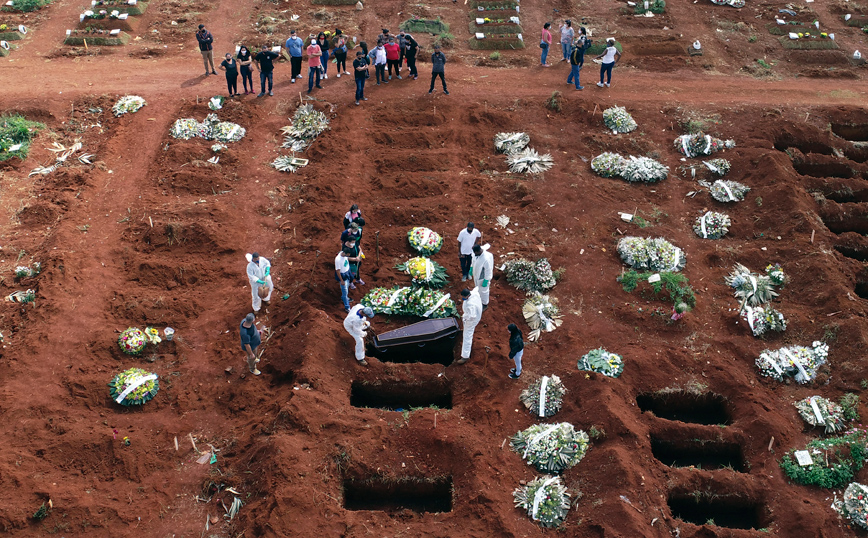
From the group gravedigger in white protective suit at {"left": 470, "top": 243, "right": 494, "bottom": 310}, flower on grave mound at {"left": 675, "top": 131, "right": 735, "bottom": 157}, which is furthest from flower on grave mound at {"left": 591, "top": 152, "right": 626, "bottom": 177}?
gravedigger in white protective suit at {"left": 470, "top": 243, "right": 494, "bottom": 310}

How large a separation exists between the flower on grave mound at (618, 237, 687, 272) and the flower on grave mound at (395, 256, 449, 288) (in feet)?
14.0

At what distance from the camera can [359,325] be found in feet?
41.0

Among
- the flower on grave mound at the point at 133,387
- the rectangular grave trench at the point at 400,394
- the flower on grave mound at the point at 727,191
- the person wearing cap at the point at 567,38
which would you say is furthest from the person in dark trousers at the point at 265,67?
the flower on grave mound at the point at 727,191

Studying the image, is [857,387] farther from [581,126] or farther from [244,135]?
[244,135]

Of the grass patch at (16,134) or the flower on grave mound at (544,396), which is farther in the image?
the grass patch at (16,134)

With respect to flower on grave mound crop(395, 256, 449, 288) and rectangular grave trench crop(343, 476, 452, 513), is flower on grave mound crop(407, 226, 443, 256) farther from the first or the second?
rectangular grave trench crop(343, 476, 452, 513)

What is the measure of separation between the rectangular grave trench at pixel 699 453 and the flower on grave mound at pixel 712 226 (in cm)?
588

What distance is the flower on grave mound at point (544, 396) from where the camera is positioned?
12.3m

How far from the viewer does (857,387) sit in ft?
41.7

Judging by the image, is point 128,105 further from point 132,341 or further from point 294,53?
point 132,341

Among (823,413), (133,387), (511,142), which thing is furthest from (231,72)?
(823,413)

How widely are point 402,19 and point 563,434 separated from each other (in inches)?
736

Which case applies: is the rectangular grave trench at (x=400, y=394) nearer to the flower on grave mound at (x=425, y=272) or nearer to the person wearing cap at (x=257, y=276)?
the flower on grave mound at (x=425, y=272)

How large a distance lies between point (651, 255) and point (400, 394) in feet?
22.1
